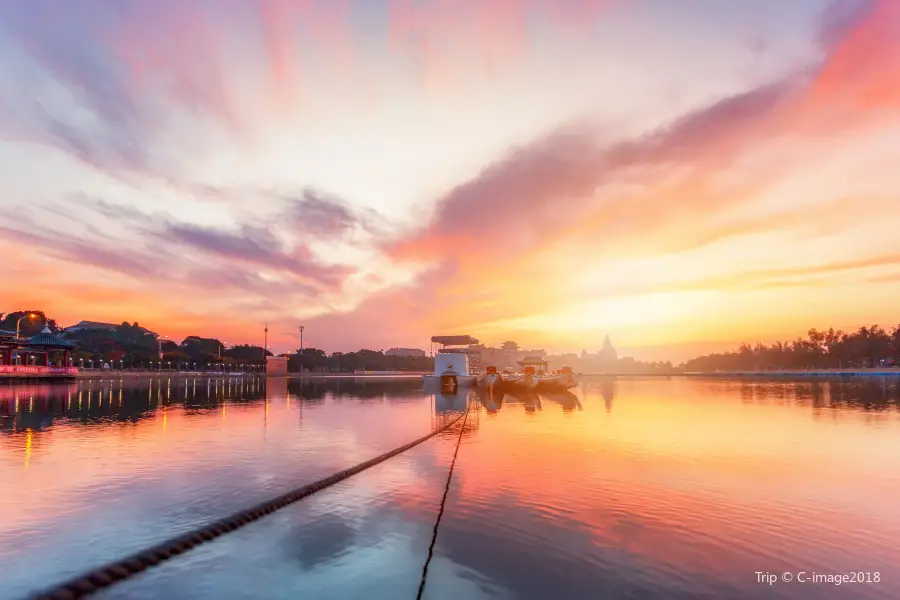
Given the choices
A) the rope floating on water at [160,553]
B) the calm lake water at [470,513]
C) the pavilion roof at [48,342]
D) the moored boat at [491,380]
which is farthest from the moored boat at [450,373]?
the rope floating on water at [160,553]

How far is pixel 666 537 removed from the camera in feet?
44.7

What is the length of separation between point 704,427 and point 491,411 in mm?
21728

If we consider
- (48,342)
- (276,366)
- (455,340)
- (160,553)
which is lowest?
(276,366)

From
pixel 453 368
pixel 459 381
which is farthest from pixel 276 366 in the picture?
pixel 459 381

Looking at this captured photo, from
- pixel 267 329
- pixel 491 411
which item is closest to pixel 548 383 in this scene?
pixel 491 411

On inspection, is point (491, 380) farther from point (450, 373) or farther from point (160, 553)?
point (160, 553)

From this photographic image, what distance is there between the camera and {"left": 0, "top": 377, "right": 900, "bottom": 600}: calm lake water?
10961 millimetres

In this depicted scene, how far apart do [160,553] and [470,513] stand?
8.76 m

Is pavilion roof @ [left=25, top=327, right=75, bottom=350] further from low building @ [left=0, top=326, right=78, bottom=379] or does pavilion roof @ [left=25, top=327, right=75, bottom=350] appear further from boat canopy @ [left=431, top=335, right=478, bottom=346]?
boat canopy @ [left=431, top=335, right=478, bottom=346]

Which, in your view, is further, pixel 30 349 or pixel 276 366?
pixel 276 366

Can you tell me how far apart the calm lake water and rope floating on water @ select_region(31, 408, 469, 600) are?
14.6 inches

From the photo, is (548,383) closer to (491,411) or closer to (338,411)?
(491,411)

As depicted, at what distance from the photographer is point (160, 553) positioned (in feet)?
38.7

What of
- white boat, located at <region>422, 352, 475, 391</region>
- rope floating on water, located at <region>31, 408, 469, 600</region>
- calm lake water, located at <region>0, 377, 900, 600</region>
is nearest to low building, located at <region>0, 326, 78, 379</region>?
white boat, located at <region>422, 352, 475, 391</region>
